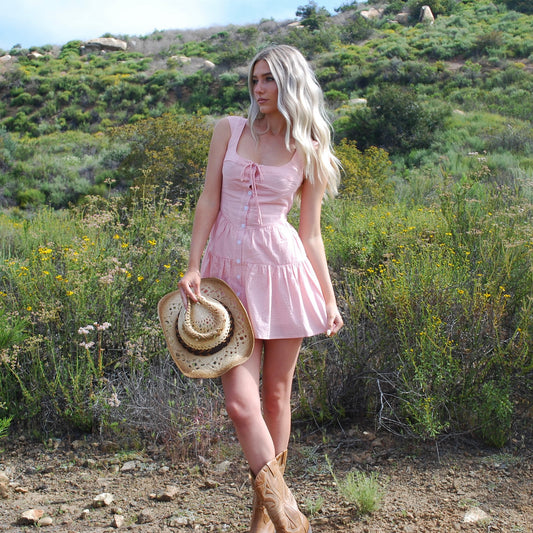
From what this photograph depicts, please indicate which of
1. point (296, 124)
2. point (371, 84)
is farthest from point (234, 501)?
point (371, 84)

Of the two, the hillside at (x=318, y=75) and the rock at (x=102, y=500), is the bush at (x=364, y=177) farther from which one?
the rock at (x=102, y=500)

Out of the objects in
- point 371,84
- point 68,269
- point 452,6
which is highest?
point 452,6

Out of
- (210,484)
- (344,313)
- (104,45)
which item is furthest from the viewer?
(104,45)

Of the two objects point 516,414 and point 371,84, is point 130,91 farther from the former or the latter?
point 516,414

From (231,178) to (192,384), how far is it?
64.6 inches

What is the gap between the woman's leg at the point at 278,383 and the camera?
93.5 inches

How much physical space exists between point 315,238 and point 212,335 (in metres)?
0.63

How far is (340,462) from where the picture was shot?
3180 mm

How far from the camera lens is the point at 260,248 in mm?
2307

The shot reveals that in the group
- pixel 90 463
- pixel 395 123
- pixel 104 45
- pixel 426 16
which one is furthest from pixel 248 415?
pixel 104 45

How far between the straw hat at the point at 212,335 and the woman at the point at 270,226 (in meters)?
0.05

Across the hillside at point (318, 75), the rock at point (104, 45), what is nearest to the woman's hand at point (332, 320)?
the hillside at point (318, 75)

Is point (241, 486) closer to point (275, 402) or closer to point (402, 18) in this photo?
point (275, 402)

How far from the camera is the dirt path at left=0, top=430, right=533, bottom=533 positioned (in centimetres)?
262
